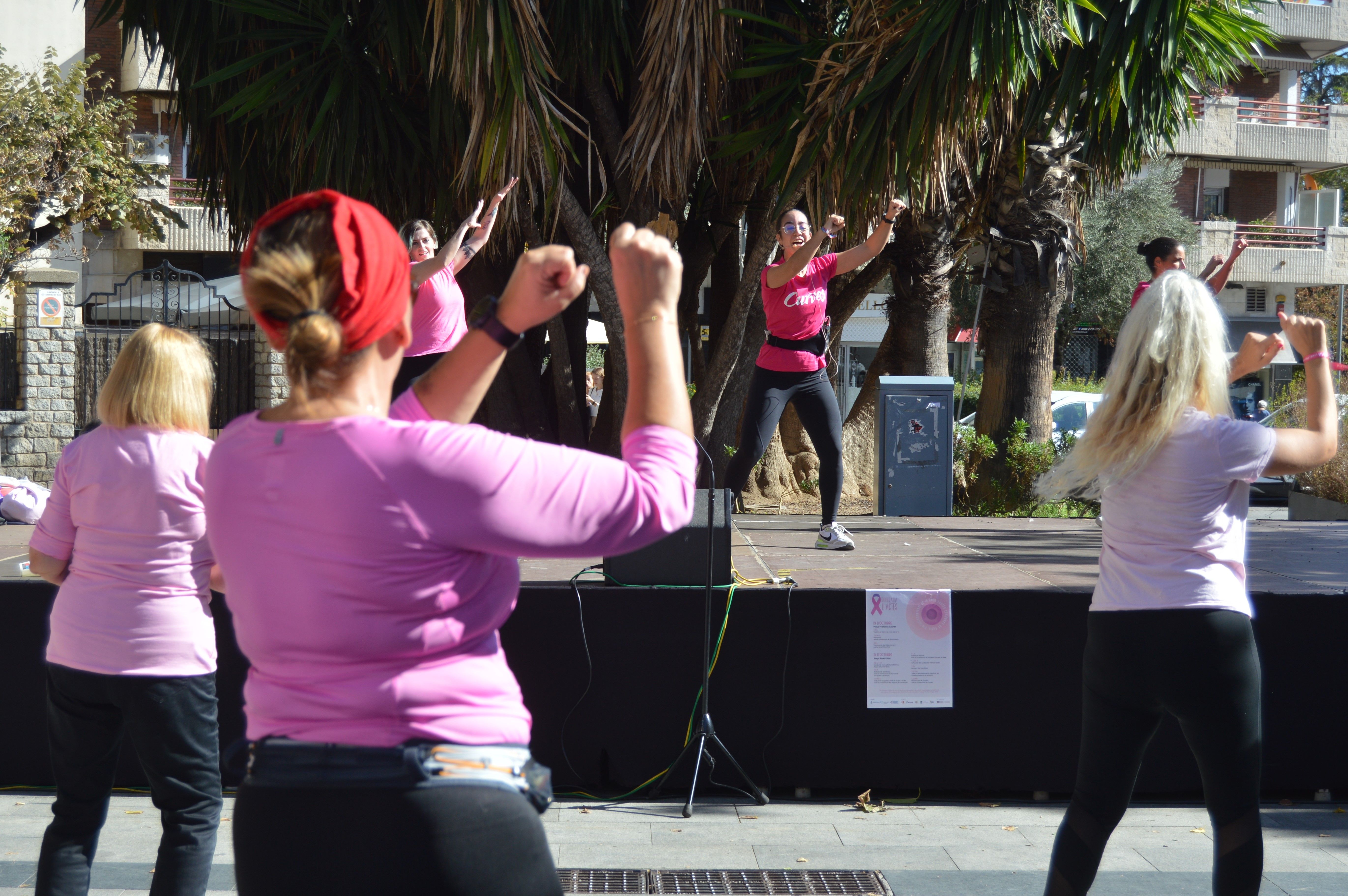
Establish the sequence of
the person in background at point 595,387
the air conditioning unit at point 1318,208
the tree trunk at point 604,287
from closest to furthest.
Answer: the tree trunk at point 604,287 < the person in background at point 595,387 < the air conditioning unit at point 1318,208

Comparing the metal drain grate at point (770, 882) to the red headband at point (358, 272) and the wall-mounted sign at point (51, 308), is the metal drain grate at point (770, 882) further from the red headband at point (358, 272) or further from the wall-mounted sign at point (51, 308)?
the wall-mounted sign at point (51, 308)

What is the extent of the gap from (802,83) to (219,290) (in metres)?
10.8

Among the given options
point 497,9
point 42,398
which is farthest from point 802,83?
point 42,398

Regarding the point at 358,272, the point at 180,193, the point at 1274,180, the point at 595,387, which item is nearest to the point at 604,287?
the point at 358,272

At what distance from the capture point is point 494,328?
1.57 meters

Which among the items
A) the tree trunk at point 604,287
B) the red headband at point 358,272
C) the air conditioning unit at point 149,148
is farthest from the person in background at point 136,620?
the air conditioning unit at point 149,148

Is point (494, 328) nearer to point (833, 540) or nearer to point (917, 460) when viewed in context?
point (833, 540)

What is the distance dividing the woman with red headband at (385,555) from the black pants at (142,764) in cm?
129

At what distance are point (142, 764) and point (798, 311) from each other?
3.55 meters

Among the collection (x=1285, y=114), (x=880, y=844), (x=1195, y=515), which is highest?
(x=1285, y=114)

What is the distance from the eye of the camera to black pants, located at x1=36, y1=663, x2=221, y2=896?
8.24 ft

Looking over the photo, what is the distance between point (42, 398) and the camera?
1375 centimetres

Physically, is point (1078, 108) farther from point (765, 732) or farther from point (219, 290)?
point (219, 290)

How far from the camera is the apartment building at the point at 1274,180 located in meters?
29.2
